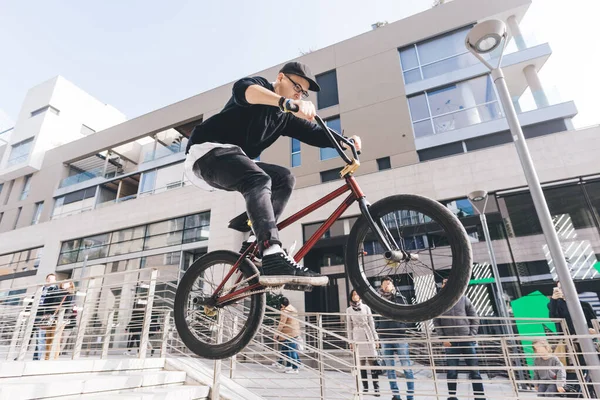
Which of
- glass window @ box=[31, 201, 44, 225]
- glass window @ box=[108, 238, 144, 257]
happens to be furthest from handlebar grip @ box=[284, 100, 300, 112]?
glass window @ box=[31, 201, 44, 225]

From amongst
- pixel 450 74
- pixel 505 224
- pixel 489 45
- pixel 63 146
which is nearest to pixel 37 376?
pixel 489 45

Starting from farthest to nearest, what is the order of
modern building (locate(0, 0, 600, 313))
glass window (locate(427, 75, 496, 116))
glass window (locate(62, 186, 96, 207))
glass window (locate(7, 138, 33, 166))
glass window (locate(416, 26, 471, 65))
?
1. glass window (locate(7, 138, 33, 166))
2. glass window (locate(62, 186, 96, 207))
3. glass window (locate(416, 26, 471, 65))
4. glass window (locate(427, 75, 496, 116))
5. modern building (locate(0, 0, 600, 313))

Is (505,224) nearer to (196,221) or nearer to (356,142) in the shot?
(356,142)

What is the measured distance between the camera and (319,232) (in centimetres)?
235

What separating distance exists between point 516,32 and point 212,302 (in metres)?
14.2

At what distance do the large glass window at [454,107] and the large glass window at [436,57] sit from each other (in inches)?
29.9

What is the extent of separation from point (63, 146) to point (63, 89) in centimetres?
557

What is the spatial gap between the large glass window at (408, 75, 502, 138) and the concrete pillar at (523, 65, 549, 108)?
1.15 m

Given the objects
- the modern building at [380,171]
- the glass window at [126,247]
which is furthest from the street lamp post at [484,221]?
the glass window at [126,247]

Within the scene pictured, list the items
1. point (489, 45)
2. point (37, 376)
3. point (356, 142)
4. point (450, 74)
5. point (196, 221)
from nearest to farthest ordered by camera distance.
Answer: point (356, 142), point (37, 376), point (489, 45), point (450, 74), point (196, 221)

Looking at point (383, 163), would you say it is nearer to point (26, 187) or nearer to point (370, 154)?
point (370, 154)

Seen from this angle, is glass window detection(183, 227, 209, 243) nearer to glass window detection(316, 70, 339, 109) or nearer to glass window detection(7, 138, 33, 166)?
glass window detection(316, 70, 339, 109)

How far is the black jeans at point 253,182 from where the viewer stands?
2104 mm

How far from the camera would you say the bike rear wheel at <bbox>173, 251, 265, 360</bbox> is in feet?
7.53
